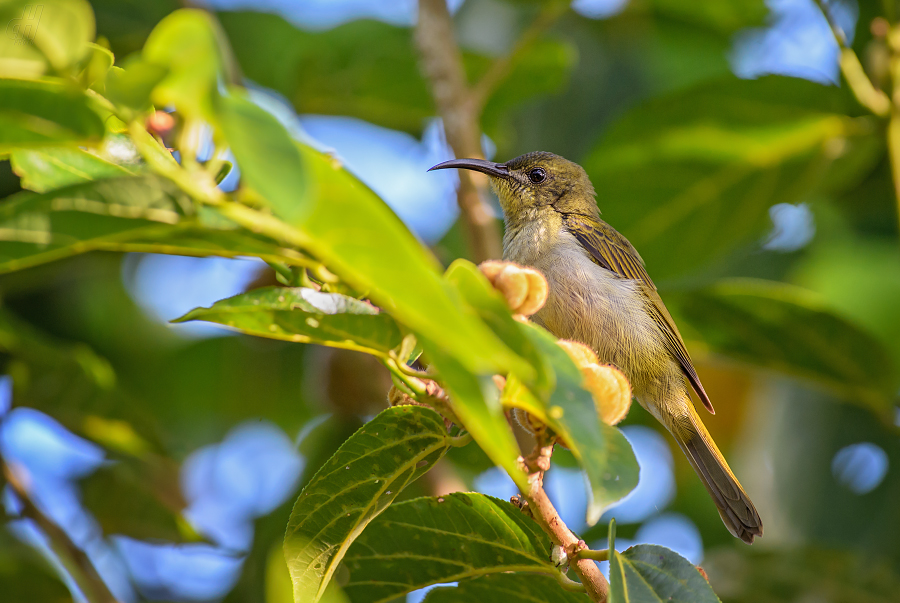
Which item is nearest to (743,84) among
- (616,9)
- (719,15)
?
(719,15)

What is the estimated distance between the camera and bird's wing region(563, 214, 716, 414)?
3762 mm

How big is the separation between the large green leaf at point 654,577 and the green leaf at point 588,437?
1.07 feet

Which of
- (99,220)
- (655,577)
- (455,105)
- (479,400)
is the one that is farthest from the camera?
(455,105)

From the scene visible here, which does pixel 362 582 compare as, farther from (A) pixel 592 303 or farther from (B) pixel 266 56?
(B) pixel 266 56

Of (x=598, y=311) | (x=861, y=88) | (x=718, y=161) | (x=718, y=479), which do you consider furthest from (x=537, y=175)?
(x=718, y=479)

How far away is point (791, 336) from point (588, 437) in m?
2.83

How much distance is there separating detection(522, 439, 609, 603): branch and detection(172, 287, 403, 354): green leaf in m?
0.39

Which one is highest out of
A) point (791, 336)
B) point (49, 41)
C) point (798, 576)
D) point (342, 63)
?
point (342, 63)

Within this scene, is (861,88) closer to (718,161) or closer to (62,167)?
(718,161)

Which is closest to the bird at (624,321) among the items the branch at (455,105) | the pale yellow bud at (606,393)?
the branch at (455,105)

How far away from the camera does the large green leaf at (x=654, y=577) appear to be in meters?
1.63

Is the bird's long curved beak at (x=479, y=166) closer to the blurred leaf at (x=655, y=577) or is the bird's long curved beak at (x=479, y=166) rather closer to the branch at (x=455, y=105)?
the branch at (x=455, y=105)

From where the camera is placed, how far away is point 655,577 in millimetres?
1730

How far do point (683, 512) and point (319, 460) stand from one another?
7.47ft
